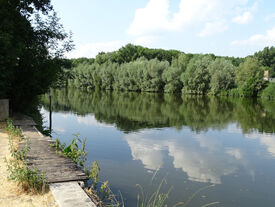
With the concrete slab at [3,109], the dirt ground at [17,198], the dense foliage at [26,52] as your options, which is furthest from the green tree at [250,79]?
the dirt ground at [17,198]

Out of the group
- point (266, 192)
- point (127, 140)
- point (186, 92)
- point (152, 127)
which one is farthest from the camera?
point (186, 92)

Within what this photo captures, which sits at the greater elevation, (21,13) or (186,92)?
(21,13)

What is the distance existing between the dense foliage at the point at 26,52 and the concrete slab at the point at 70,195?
398 inches

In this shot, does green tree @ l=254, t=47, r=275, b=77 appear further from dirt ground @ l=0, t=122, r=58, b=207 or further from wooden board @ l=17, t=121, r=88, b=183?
dirt ground @ l=0, t=122, r=58, b=207

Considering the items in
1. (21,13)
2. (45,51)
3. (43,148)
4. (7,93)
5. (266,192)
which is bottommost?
(266,192)

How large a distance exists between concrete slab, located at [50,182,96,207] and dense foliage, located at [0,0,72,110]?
33.1 ft

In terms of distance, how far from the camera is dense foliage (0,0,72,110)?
14.6 meters

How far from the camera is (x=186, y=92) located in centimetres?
6456

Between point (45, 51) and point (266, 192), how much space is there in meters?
15.1

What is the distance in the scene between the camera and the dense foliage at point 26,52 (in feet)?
47.8

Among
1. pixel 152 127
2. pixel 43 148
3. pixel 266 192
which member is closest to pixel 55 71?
pixel 152 127

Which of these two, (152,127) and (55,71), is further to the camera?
(152,127)

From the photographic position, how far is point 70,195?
18.5 ft

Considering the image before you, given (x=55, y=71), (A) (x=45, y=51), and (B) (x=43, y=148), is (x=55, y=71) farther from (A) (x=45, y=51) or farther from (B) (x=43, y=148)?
(B) (x=43, y=148)
